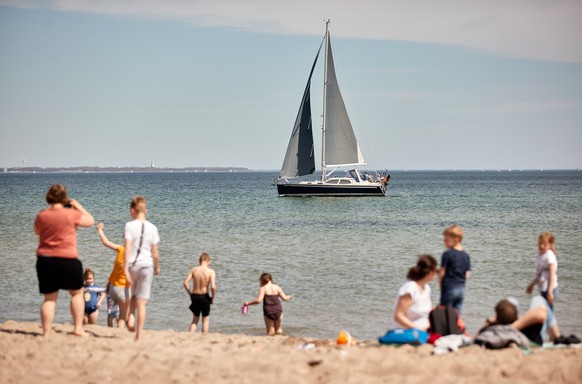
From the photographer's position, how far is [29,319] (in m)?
13.6

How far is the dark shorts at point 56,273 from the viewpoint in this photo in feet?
28.9

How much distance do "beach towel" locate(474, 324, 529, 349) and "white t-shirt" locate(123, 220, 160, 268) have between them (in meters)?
3.81

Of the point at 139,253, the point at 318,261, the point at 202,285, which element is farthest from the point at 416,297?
the point at 318,261

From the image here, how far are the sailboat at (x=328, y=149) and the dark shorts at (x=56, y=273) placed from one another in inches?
1978

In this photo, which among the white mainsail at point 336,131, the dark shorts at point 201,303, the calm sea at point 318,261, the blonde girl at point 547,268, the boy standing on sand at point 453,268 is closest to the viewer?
the boy standing on sand at point 453,268

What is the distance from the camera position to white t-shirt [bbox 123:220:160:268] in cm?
888

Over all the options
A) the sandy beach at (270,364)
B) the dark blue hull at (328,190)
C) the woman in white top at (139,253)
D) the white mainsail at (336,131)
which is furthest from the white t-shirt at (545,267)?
the dark blue hull at (328,190)

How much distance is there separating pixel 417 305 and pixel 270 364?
1.88 metres

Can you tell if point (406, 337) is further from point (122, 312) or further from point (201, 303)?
point (122, 312)

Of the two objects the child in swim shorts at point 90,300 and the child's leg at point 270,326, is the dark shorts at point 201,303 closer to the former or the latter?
the child's leg at point 270,326

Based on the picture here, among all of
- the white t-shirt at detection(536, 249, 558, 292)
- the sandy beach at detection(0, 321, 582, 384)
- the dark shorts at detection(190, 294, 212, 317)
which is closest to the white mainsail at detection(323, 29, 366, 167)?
the dark shorts at detection(190, 294, 212, 317)

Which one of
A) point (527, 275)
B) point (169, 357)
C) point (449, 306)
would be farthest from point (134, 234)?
point (527, 275)

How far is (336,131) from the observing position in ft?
194

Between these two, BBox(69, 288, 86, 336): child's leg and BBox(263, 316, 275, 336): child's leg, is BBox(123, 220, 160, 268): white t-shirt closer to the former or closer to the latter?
BBox(69, 288, 86, 336): child's leg
